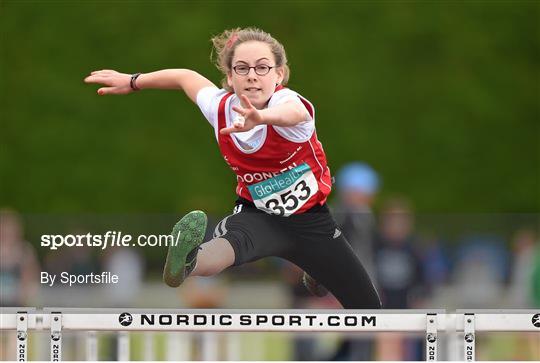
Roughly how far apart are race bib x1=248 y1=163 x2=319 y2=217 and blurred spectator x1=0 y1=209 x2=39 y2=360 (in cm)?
164

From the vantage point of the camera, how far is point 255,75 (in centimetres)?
789

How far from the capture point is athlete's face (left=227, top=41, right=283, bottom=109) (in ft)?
25.9

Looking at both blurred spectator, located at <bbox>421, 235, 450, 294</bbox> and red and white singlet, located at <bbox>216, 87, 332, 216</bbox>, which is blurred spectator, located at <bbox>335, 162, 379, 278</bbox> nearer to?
red and white singlet, located at <bbox>216, 87, 332, 216</bbox>

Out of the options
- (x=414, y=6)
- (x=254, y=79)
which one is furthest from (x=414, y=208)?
(x=254, y=79)

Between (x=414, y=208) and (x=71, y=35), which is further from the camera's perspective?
→ (x=414, y=208)

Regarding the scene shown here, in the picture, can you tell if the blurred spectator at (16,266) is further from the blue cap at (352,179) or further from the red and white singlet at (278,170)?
the blue cap at (352,179)

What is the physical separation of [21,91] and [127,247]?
6.85 ft

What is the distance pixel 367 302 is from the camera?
836 centimetres

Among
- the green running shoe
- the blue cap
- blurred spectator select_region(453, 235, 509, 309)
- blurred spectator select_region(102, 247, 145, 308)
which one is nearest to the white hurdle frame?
the green running shoe

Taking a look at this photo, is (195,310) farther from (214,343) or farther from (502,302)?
(502,302)

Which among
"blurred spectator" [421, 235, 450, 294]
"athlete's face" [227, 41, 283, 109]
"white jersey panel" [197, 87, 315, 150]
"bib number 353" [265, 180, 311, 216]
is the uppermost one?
"blurred spectator" [421, 235, 450, 294]

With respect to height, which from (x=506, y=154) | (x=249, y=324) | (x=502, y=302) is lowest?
(x=249, y=324)

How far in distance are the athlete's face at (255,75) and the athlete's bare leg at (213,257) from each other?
0.77 metres

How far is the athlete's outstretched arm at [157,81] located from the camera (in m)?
8.32
